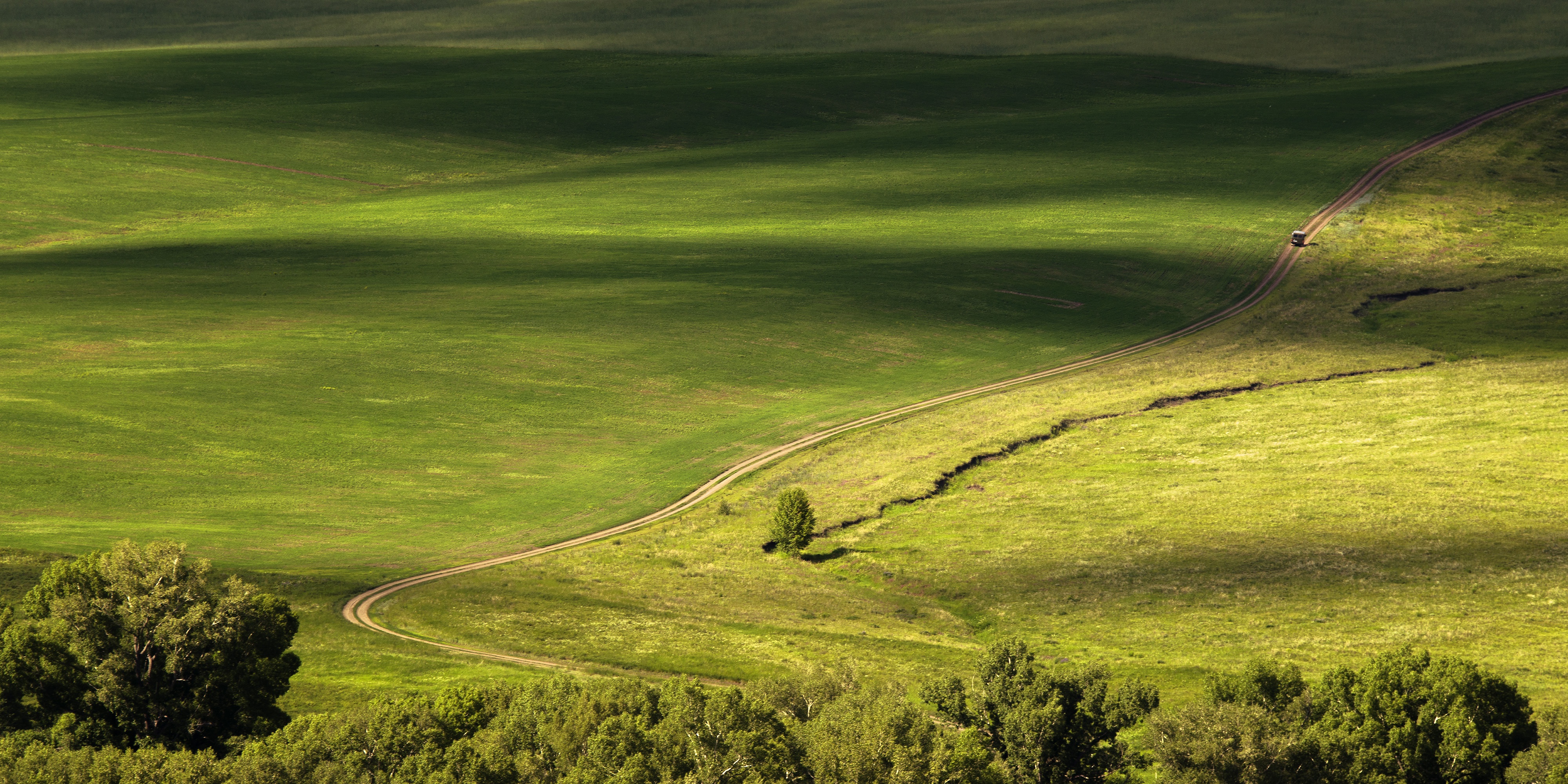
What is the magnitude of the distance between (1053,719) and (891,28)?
154367 mm

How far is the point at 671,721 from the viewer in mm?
40781

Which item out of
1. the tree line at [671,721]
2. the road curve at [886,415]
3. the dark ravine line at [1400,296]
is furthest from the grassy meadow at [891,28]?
the tree line at [671,721]

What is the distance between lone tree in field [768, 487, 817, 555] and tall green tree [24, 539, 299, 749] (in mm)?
27083

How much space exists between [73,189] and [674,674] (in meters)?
92.6

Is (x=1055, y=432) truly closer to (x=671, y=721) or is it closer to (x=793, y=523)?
(x=793, y=523)

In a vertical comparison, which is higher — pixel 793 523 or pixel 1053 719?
pixel 793 523

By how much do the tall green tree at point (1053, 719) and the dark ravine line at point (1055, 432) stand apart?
76.4 ft

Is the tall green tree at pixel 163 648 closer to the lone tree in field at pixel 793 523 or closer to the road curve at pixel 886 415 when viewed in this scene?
the road curve at pixel 886 415

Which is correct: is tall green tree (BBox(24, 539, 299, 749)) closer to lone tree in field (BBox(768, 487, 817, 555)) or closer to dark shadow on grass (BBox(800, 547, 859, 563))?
lone tree in field (BBox(768, 487, 817, 555))

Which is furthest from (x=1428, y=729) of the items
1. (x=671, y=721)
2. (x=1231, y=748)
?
(x=671, y=721)

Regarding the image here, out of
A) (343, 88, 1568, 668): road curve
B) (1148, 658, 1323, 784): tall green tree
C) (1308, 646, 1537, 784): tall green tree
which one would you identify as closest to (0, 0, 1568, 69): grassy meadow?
(343, 88, 1568, 668): road curve

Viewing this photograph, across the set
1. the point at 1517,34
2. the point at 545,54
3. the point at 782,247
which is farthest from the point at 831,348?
the point at 1517,34

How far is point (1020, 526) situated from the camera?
2746 inches

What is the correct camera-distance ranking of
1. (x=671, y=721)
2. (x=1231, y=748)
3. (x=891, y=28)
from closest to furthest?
(x=1231, y=748) < (x=671, y=721) < (x=891, y=28)
